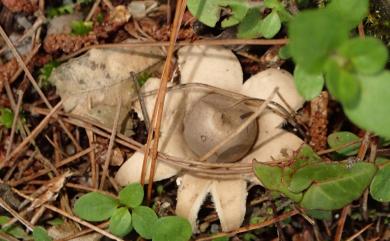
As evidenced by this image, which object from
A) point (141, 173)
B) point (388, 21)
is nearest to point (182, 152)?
point (141, 173)

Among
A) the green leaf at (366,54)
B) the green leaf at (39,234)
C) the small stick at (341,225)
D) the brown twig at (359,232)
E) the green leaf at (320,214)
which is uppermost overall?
the green leaf at (366,54)

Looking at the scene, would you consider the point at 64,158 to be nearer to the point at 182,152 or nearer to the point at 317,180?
the point at 182,152

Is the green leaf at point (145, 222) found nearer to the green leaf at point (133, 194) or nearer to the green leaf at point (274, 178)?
the green leaf at point (133, 194)

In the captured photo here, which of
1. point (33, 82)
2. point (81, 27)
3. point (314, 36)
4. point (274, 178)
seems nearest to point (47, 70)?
point (33, 82)

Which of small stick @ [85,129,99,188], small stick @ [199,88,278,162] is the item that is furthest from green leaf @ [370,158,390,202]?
small stick @ [85,129,99,188]

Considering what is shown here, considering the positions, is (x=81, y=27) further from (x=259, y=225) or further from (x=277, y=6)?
(x=259, y=225)

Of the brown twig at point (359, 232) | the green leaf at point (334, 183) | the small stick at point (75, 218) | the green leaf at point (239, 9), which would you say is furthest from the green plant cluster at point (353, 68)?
the small stick at point (75, 218)
